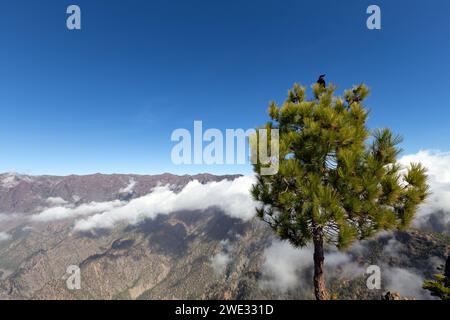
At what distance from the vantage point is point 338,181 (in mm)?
11930

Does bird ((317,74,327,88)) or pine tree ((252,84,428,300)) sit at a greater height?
bird ((317,74,327,88))

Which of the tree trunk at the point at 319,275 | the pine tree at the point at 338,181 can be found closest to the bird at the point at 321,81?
the pine tree at the point at 338,181

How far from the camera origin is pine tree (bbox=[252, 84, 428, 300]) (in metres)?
11.6

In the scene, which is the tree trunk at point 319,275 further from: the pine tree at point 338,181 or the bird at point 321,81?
the bird at point 321,81

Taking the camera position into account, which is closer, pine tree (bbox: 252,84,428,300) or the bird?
pine tree (bbox: 252,84,428,300)

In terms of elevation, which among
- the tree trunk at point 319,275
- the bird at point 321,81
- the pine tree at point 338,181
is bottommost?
the tree trunk at point 319,275

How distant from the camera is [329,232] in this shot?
500 inches

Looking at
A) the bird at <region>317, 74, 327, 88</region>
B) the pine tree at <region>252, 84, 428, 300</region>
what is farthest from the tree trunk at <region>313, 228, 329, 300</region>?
the bird at <region>317, 74, 327, 88</region>

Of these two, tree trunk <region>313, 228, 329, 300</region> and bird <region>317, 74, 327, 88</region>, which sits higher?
bird <region>317, 74, 327, 88</region>

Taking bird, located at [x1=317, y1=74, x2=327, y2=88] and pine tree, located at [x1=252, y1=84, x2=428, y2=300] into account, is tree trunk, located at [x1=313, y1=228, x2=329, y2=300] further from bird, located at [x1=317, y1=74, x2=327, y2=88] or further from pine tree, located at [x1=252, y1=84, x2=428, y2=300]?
bird, located at [x1=317, y1=74, x2=327, y2=88]

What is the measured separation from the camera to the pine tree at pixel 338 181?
456 inches

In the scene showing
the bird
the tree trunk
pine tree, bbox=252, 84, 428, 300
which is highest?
the bird
